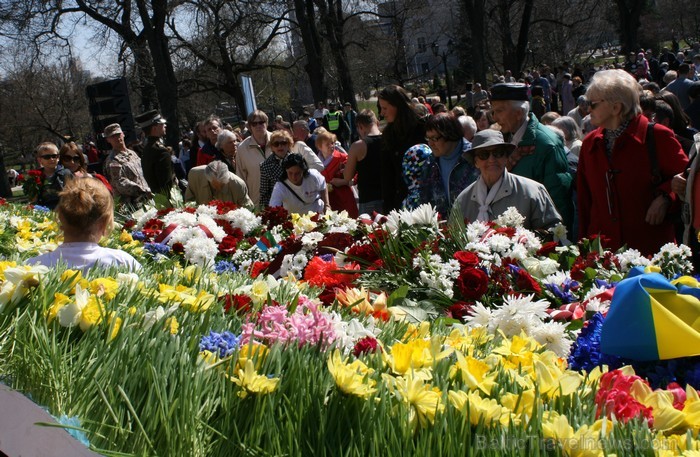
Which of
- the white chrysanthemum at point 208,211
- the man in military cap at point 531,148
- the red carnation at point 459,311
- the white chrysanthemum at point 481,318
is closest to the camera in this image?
the white chrysanthemum at point 481,318

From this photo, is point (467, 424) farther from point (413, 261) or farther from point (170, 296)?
point (413, 261)

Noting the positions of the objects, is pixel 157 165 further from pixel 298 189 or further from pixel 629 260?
pixel 629 260

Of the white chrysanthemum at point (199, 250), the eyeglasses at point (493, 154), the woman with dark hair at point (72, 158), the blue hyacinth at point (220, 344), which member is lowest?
Result: the white chrysanthemum at point (199, 250)

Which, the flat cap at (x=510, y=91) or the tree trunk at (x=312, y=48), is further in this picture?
the tree trunk at (x=312, y=48)

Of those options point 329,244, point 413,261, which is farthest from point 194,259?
point 413,261

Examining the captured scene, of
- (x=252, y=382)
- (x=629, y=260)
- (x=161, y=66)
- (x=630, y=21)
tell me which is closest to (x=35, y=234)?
(x=629, y=260)

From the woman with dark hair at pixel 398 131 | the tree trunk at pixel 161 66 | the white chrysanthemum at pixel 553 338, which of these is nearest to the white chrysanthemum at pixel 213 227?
the woman with dark hair at pixel 398 131

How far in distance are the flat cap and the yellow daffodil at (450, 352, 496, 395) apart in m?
3.63

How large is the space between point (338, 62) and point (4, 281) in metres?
25.9

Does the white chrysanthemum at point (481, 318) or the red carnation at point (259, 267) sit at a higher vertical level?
the white chrysanthemum at point (481, 318)

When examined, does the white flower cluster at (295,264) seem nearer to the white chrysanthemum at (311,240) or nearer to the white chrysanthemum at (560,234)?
the white chrysanthemum at (311,240)

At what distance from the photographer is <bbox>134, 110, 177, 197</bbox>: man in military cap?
8508 mm

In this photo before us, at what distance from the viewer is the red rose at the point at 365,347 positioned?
1.99m

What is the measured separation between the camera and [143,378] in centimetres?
170
